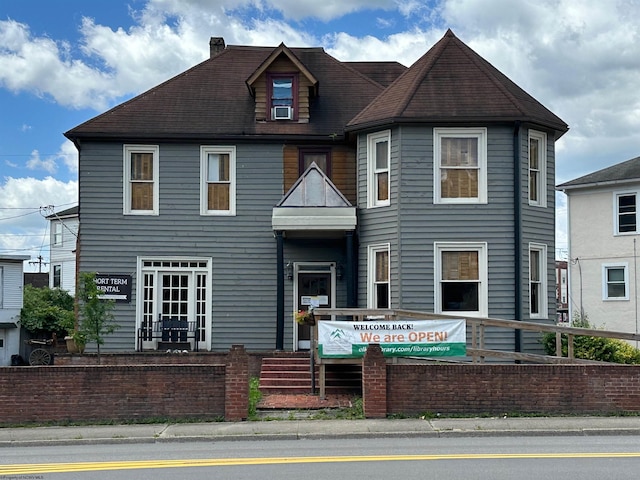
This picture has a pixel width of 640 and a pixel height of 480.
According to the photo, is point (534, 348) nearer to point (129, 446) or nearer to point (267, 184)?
point (267, 184)

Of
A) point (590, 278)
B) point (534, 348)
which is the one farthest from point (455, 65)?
point (590, 278)

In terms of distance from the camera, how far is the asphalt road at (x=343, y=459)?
33.4ft

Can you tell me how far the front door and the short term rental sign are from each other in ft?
19.0

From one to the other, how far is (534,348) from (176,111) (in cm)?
1175

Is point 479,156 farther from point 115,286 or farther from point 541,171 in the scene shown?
point 115,286

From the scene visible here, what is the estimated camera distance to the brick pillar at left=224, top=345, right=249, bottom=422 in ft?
49.6

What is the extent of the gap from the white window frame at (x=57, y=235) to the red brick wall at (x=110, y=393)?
4244 cm

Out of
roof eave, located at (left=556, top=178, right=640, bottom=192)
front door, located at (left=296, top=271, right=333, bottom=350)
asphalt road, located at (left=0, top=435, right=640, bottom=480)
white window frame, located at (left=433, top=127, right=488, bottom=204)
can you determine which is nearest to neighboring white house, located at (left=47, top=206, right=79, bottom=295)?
roof eave, located at (left=556, top=178, right=640, bottom=192)

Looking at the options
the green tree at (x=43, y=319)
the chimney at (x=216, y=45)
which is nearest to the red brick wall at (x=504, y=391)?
the chimney at (x=216, y=45)

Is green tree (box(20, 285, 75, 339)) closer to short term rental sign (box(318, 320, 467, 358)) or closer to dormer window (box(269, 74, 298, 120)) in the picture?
dormer window (box(269, 74, 298, 120))

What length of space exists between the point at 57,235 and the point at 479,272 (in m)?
42.8

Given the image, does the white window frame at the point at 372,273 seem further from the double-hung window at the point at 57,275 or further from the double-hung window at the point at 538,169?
the double-hung window at the point at 57,275

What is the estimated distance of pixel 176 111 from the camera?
22703 millimetres

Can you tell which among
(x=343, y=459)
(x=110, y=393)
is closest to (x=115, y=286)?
(x=110, y=393)
